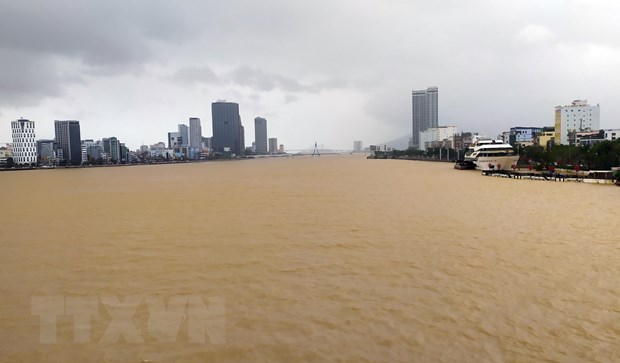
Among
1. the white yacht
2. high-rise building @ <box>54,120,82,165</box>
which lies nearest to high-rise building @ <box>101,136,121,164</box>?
high-rise building @ <box>54,120,82,165</box>

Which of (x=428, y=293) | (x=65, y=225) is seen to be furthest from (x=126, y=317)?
(x=65, y=225)

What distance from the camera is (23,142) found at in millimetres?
140500

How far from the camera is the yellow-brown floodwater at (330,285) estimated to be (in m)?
6.41

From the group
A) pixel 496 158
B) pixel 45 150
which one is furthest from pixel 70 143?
pixel 496 158

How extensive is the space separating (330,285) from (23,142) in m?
164

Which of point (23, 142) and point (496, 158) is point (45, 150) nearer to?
point (23, 142)

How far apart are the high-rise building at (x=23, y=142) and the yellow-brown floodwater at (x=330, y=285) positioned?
5828 inches

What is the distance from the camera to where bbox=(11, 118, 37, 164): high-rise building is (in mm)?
140000

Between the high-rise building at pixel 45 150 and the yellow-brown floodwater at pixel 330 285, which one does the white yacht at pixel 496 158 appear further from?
the high-rise building at pixel 45 150

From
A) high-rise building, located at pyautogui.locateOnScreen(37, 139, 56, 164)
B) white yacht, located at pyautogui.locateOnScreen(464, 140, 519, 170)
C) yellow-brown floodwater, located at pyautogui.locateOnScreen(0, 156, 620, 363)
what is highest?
high-rise building, located at pyautogui.locateOnScreen(37, 139, 56, 164)

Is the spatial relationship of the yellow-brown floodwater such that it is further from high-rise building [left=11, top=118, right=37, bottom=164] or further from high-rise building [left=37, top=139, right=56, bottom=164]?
high-rise building [left=37, top=139, right=56, bottom=164]

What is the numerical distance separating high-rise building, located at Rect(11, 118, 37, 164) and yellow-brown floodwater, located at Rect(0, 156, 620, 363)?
14802 centimetres

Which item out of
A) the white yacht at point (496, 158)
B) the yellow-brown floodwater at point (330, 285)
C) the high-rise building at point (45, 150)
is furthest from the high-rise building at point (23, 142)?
the yellow-brown floodwater at point (330, 285)

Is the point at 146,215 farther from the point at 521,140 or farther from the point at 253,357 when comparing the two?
the point at 521,140
